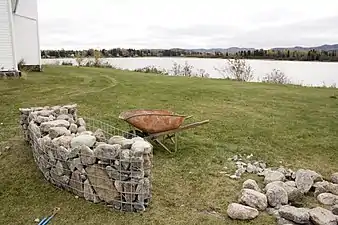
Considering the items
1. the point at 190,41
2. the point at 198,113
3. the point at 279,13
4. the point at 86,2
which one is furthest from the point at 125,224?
the point at 190,41

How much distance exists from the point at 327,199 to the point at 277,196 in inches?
21.2

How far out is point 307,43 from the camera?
567 inches

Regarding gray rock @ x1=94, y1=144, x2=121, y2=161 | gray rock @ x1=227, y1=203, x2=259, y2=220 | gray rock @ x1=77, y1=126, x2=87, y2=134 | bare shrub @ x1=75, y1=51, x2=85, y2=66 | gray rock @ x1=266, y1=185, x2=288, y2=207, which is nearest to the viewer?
gray rock @ x1=227, y1=203, x2=259, y2=220

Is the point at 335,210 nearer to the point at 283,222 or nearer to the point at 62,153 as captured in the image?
the point at 283,222

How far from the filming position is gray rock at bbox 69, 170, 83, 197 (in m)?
3.57

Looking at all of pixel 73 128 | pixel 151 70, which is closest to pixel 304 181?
pixel 73 128

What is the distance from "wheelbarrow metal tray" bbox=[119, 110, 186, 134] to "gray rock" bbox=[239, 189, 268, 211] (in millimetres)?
1647

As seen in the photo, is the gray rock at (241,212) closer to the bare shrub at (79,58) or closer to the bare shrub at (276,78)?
the bare shrub at (276,78)

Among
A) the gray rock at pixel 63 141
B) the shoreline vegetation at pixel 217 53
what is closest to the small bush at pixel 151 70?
the shoreline vegetation at pixel 217 53

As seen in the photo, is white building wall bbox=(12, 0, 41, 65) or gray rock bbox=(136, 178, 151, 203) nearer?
gray rock bbox=(136, 178, 151, 203)

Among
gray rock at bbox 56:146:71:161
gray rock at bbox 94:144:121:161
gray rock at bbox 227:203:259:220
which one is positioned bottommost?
gray rock at bbox 227:203:259:220

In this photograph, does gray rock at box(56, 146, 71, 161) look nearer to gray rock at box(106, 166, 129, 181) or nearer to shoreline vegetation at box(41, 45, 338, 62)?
gray rock at box(106, 166, 129, 181)

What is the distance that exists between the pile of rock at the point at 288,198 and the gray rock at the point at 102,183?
1102 millimetres

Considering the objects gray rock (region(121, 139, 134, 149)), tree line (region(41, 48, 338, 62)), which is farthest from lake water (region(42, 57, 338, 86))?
gray rock (region(121, 139, 134, 149))
